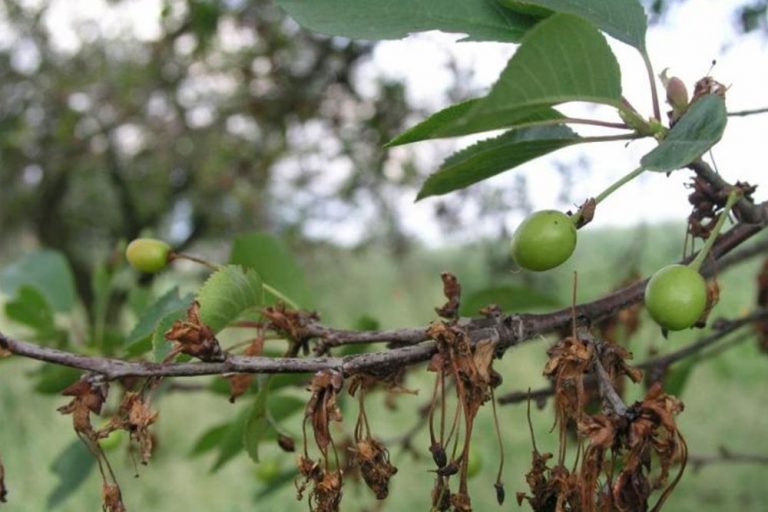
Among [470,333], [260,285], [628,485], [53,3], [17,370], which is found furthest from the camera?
[17,370]

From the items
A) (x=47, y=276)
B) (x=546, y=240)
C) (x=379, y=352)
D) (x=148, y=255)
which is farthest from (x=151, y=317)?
(x=47, y=276)

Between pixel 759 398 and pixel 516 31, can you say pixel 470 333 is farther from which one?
pixel 759 398

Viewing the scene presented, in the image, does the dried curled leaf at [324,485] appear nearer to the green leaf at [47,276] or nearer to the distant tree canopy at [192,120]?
the green leaf at [47,276]

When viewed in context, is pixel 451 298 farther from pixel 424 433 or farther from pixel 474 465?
pixel 424 433

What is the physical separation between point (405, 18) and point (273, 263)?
45 centimetres

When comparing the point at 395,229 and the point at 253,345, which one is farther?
the point at 395,229

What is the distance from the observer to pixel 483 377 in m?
0.63

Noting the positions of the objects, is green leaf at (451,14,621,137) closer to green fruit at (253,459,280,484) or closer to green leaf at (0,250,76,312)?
green leaf at (0,250,76,312)

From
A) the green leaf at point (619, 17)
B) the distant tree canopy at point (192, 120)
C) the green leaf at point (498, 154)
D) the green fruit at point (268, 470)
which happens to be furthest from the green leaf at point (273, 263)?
the distant tree canopy at point (192, 120)

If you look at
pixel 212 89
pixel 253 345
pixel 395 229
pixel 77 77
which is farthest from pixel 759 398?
pixel 253 345

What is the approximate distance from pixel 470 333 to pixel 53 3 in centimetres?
377

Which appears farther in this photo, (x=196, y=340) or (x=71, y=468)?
(x=71, y=468)

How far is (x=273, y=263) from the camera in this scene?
1062mm

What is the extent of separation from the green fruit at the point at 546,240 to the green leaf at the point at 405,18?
6.0 inches
